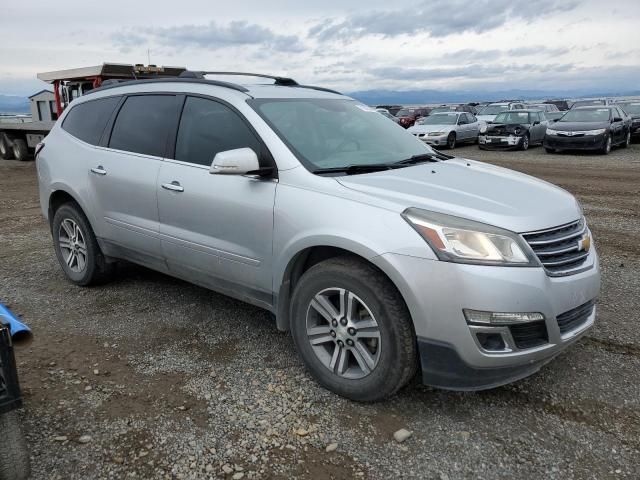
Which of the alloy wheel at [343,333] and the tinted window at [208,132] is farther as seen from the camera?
the tinted window at [208,132]

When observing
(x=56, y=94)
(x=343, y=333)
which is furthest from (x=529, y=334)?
(x=56, y=94)

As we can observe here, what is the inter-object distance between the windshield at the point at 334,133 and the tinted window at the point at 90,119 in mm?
1765

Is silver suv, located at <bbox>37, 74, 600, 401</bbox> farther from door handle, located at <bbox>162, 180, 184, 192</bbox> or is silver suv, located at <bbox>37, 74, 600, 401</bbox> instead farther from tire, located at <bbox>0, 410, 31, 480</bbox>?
tire, located at <bbox>0, 410, 31, 480</bbox>

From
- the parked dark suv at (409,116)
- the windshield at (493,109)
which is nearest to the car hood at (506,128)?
the windshield at (493,109)

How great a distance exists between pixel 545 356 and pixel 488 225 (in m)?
0.76

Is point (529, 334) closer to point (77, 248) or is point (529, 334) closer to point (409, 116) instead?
point (77, 248)

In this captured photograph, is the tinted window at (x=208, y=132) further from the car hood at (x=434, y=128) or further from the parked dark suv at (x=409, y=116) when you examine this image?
the parked dark suv at (x=409, y=116)

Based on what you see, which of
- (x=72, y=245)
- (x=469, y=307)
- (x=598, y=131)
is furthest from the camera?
(x=598, y=131)

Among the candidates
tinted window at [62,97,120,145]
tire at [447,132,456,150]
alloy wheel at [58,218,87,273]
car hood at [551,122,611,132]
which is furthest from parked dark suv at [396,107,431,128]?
alloy wheel at [58,218,87,273]

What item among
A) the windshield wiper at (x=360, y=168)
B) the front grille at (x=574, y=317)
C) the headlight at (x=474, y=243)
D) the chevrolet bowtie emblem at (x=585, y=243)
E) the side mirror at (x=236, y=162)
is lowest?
the front grille at (x=574, y=317)

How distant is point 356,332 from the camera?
3.03 m

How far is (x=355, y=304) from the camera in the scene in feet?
9.95

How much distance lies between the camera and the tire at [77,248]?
15.9 ft

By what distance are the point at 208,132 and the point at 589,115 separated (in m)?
17.6
